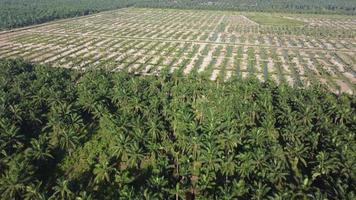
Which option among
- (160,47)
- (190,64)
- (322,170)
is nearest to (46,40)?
(160,47)

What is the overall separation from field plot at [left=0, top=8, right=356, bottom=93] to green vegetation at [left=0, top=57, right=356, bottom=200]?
16253 mm

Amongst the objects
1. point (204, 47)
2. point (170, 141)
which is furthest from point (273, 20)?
point (170, 141)

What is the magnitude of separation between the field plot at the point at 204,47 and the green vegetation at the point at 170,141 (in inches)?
640

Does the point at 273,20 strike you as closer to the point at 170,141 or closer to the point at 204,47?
the point at 204,47

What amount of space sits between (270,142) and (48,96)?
1311 inches

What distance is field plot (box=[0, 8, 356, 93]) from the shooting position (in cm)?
7200

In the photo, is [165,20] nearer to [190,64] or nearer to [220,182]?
[190,64]

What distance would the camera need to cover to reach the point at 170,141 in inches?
1587

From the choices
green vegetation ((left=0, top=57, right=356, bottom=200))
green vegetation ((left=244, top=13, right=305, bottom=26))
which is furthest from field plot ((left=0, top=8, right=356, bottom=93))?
green vegetation ((left=0, top=57, right=356, bottom=200))

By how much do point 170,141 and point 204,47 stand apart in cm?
5781

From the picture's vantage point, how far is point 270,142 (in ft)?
125

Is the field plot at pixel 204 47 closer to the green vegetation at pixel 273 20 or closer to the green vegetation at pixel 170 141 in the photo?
the green vegetation at pixel 273 20

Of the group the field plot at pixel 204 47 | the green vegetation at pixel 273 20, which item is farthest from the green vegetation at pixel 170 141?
the green vegetation at pixel 273 20

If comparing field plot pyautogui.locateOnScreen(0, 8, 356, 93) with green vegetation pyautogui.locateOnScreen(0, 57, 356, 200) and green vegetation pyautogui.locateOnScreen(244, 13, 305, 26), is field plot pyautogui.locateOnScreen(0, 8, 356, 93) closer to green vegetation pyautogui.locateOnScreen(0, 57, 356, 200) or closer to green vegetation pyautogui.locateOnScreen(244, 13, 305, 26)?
green vegetation pyautogui.locateOnScreen(244, 13, 305, 26)
